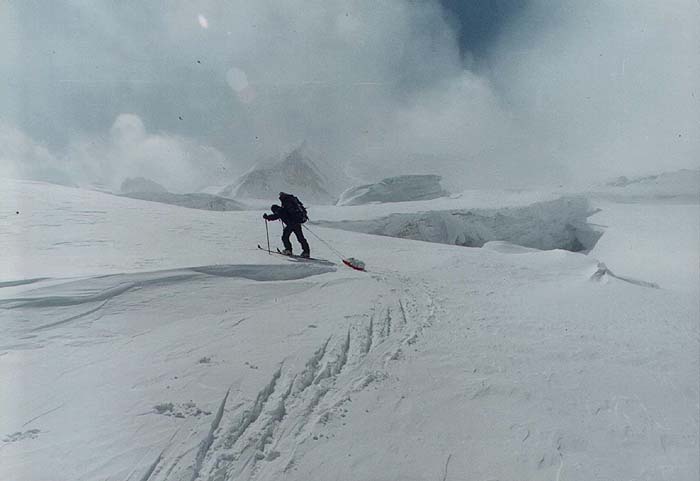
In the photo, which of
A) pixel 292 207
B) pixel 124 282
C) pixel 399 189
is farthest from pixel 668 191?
pixel 399 189

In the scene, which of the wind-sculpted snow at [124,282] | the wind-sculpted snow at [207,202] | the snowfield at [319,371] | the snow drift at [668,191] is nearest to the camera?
the snowfield at [319,371]

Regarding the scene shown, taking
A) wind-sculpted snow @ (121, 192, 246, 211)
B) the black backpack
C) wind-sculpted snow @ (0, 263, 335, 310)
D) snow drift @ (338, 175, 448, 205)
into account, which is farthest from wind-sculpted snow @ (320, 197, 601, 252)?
wind-sculpted snow @ (121, 192, 246, 211)

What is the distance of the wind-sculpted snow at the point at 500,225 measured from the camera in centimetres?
2131

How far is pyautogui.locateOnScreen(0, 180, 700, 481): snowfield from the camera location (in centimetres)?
234

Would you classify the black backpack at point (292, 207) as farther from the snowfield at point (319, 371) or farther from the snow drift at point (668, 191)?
the snow drift at point (668, 191)

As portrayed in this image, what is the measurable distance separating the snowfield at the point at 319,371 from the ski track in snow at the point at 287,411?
0.02m

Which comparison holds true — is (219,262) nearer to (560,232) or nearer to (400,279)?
(400,279)

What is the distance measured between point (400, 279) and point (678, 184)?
98.2 feet

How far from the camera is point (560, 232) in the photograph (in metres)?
22.8

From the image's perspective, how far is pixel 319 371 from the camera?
3277 millimetres

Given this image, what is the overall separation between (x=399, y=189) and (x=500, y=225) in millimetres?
35754

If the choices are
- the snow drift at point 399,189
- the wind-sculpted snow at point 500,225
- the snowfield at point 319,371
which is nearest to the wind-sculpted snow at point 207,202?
the snow drift at point 399,189

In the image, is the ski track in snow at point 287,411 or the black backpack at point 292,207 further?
the black backpack at point 292,207

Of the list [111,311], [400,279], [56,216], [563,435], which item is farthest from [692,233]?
[56,216]
